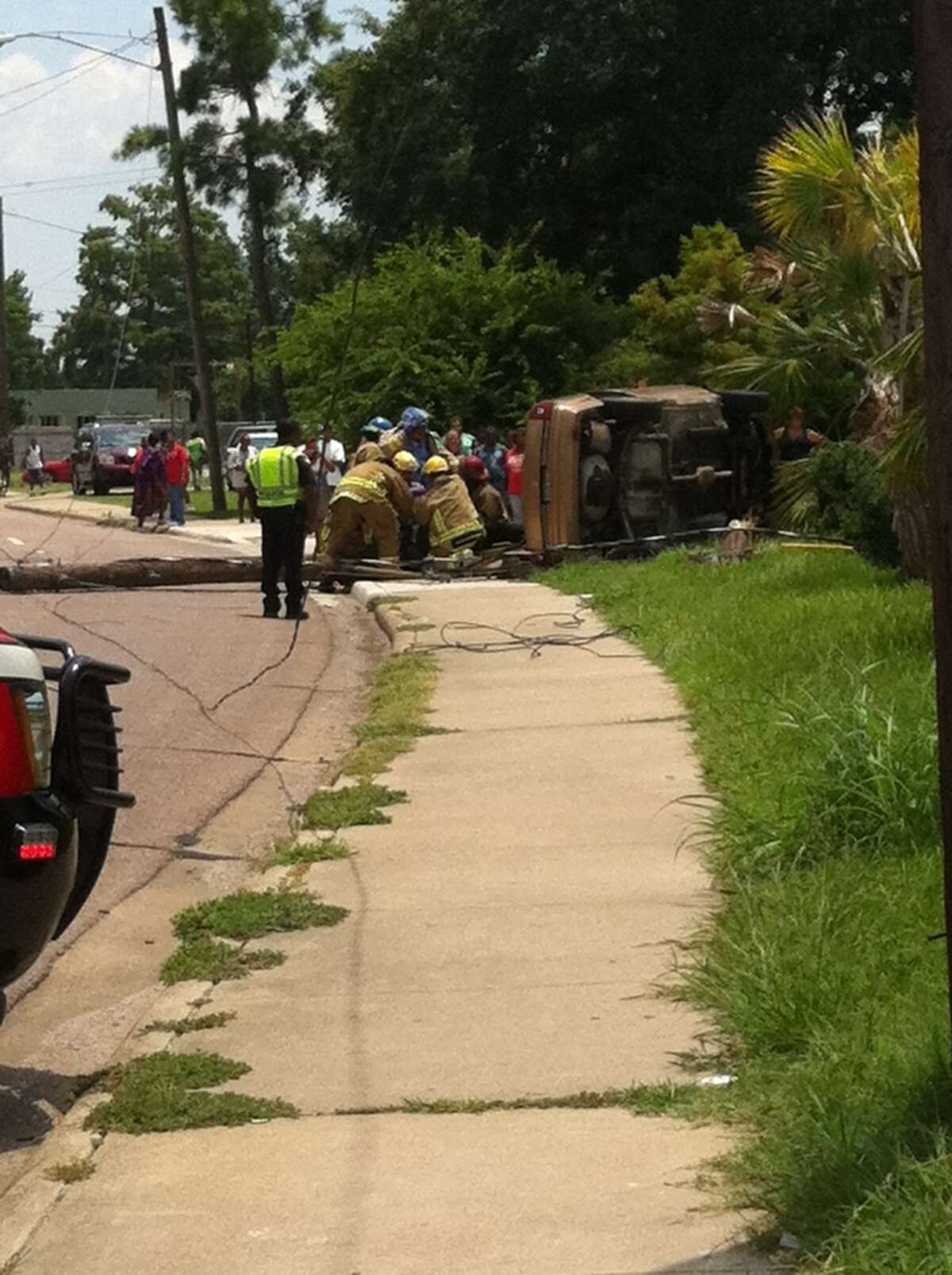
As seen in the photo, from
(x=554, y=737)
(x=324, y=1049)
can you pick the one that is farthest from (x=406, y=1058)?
(x=554, y=737)

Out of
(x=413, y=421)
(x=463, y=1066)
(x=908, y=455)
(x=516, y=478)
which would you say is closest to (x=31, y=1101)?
(x=463, y=1066)

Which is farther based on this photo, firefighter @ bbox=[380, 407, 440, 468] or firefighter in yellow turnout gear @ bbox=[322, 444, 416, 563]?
firefighter @ bbox=[380, 407, 440, 468]

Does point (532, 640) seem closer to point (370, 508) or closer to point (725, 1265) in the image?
Result: point (370, 508)

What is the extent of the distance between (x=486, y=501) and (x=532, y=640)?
8784 mm

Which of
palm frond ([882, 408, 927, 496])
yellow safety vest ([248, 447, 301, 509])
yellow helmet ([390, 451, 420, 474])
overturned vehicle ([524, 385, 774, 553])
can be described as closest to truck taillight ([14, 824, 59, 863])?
palm frond ([882, 408, 927, 496])

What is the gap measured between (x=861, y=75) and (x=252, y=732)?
103ft

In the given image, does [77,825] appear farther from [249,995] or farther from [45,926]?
[249,995]

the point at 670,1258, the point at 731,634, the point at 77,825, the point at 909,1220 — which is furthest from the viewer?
the point at 731,634

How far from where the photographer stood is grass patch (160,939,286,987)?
737 cm

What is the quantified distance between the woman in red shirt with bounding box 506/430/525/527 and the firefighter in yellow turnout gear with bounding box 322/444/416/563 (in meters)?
2.19

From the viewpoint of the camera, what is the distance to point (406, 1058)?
20.6ft

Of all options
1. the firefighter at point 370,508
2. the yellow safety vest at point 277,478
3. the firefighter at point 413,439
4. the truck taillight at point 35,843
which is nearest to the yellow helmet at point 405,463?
the firefighter at point 370,508

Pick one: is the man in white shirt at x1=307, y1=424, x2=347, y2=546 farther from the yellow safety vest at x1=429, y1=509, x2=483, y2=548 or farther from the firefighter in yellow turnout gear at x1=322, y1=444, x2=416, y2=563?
the yellow safety vest at x1=429, y1=509, x2=483, y2=548

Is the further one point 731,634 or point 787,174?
point 787,174
